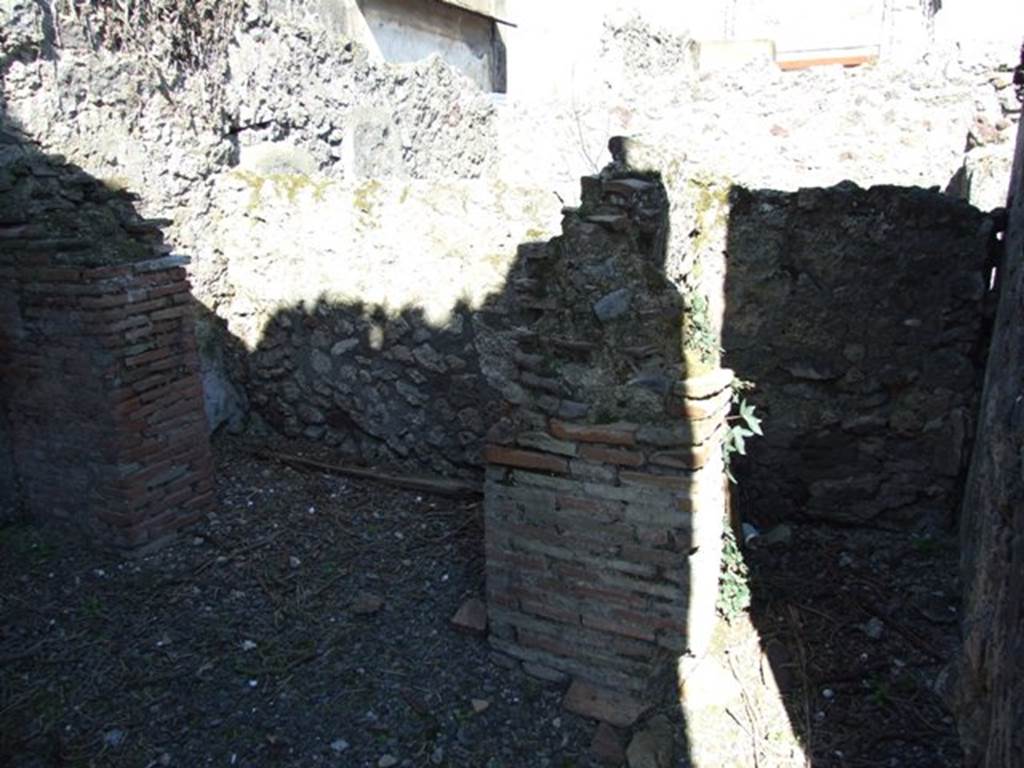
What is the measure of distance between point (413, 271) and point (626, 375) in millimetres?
2068

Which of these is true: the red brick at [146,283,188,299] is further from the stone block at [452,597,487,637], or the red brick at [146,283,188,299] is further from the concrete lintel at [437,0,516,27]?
the concrete lintel at [437,0,516,27]

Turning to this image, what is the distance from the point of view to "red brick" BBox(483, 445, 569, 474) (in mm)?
2770

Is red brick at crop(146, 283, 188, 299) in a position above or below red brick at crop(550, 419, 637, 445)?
above

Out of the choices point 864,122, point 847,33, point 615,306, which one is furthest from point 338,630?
point 847,33

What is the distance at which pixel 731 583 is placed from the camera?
315 cm

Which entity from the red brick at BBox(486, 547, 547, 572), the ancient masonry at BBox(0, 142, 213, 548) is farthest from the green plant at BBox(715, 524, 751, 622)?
the ancient masonry at BBox(0, 142, 213, 548)

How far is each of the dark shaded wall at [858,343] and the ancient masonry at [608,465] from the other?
1047 mm

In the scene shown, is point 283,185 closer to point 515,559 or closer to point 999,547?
point 515,559

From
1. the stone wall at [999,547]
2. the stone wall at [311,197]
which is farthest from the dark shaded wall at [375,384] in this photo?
the stone wall at [999,547]

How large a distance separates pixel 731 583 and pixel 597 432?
3.14 feet

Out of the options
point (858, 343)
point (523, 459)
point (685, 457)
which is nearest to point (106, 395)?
point (523, 459)

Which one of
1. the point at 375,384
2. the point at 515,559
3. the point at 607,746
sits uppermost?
the point at 375,384

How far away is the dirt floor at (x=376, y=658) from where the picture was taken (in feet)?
8.95

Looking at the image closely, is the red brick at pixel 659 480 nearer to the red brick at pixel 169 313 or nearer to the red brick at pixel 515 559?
the red brick at pixel 515 559
